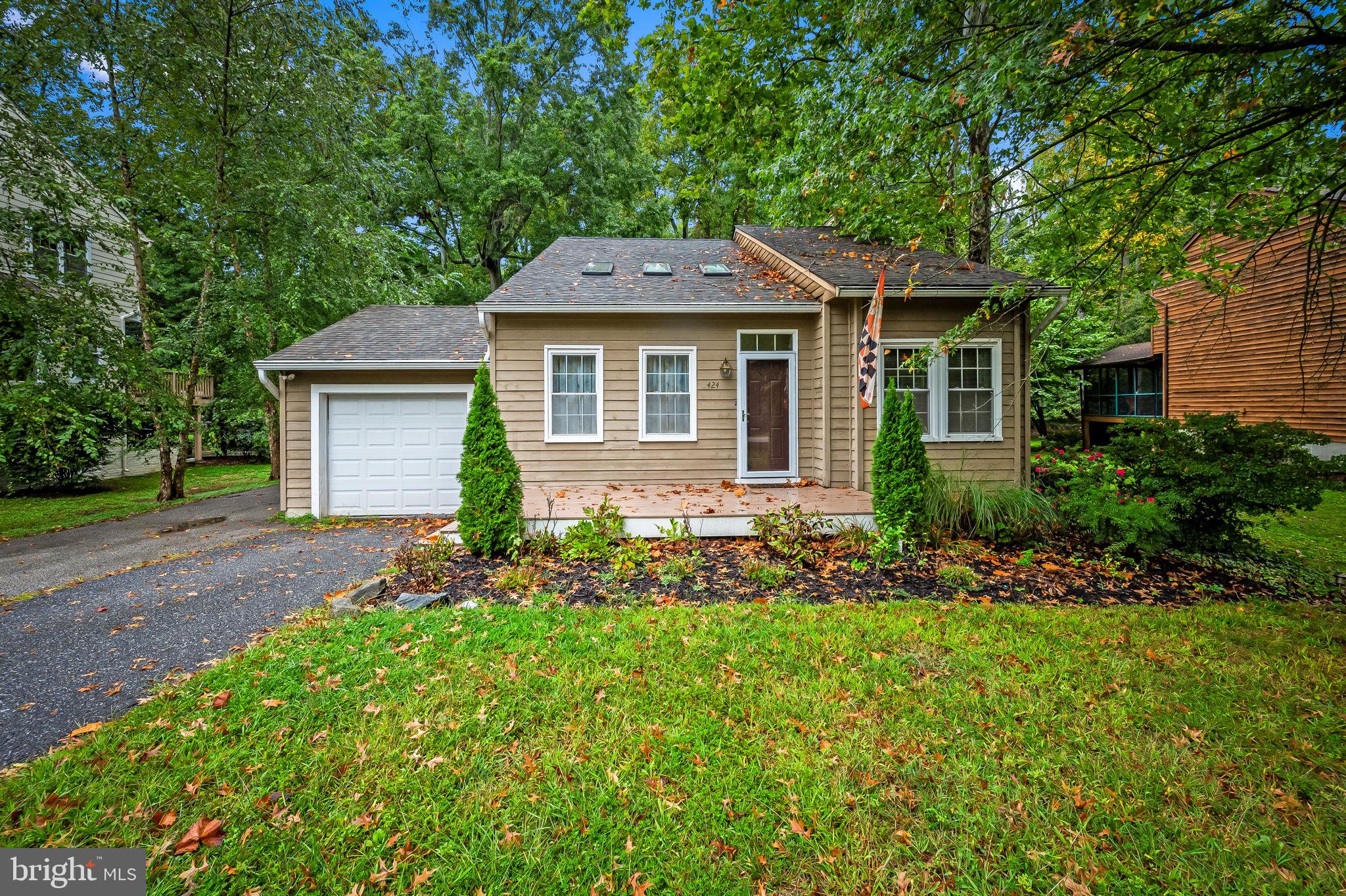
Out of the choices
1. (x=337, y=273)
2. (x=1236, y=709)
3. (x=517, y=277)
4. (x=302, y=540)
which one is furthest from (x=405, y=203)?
(x=1236, y=709)

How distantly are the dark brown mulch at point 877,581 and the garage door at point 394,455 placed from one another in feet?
12.9

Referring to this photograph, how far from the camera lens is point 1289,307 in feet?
38.5

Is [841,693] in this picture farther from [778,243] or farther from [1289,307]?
[1289,307]

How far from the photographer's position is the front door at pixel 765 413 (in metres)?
8.36

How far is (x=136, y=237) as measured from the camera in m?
8.31

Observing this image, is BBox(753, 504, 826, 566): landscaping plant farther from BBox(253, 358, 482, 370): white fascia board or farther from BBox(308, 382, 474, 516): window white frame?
BBox(308, 382, 474, 516): window white frame

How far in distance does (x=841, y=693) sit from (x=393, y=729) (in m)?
2.42

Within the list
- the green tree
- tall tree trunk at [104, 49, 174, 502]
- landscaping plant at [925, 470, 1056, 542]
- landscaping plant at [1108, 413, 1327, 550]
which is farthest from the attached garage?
landscaping plant at [1108, 413, 1327, 550]

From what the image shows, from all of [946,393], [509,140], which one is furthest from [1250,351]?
[509,140]

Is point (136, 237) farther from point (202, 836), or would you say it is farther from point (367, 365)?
point (202, 836)

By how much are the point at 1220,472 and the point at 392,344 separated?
1148 centimetres

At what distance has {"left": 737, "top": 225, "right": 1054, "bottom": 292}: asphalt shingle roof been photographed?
7594 mm

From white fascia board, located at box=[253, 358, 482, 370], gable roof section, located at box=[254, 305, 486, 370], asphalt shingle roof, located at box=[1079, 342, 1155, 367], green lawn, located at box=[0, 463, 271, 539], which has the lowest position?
green lawn, located at box=[0, 463, 271, 539]
